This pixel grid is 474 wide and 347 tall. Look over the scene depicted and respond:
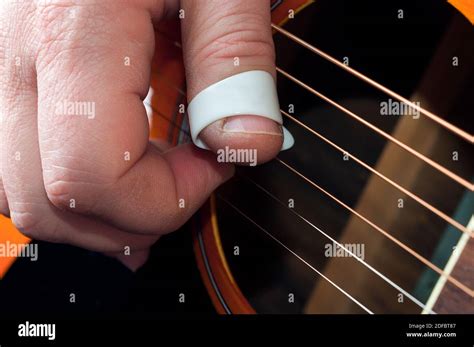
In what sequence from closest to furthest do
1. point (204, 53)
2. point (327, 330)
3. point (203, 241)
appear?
point (204, 53)
point (327, 330)
point (203, 241)

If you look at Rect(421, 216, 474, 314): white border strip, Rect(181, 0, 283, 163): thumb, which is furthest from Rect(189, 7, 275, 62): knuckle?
Rect(421, 216, 474, 314): white border strip

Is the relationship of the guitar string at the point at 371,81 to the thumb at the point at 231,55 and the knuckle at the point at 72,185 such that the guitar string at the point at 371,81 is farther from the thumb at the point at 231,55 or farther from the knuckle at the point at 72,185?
the knuckle at the point at 72,185

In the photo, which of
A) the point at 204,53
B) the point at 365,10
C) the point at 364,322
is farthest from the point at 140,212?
the point at 365,10

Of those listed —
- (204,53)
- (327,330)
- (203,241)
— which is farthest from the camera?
(203,241)

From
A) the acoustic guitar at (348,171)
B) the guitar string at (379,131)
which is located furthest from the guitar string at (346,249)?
the guitar string at (379,131)

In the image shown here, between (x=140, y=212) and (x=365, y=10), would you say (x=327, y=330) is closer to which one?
(x=140, y=212)

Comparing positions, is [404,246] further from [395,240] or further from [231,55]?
[231,55]
